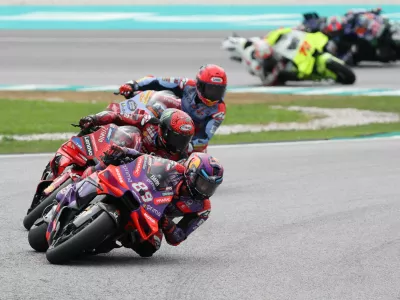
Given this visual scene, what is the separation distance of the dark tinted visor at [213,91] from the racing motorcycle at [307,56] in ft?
40.0

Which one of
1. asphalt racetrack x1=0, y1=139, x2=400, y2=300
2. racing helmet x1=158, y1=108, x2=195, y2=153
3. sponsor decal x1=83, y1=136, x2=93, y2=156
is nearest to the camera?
asphalt racetrack x1=0, y1=139, x2=400, y2=300

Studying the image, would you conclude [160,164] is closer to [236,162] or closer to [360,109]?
[236,162]

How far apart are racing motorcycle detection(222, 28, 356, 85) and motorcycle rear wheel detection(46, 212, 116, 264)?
16353 millimetres

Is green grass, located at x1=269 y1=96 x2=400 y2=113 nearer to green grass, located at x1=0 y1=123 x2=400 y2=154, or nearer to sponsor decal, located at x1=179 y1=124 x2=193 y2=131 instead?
green grass, located at x1=0 y1=123 x2=400 y2=154

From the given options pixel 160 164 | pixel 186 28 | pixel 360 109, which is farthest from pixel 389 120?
pixel 186 28

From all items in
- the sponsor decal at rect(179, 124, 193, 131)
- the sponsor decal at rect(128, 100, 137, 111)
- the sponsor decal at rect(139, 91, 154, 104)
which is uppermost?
the sponsor decal at rect(179, 124, 193, 131)

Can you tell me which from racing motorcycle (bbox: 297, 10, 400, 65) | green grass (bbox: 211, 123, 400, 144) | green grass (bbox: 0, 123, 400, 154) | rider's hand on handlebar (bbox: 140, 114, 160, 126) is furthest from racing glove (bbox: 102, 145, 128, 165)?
racing motorcycle (bbox: 297, 10, 400, 65)

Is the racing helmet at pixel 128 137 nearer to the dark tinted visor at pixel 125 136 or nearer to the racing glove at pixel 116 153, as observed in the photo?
the dark tinted visor at pixel 125 136

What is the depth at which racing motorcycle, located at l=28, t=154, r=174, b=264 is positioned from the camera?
7.89 m

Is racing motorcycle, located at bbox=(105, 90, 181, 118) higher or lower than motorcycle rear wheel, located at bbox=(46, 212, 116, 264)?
lower

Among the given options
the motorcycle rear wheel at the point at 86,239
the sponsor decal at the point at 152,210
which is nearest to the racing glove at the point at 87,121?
the sponsor decal at the point at 152,210

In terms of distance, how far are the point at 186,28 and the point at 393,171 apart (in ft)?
73.8

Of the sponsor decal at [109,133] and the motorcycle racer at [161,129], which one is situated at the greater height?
the motorcycle racer at [161,129]

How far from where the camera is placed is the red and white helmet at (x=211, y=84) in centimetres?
1173
